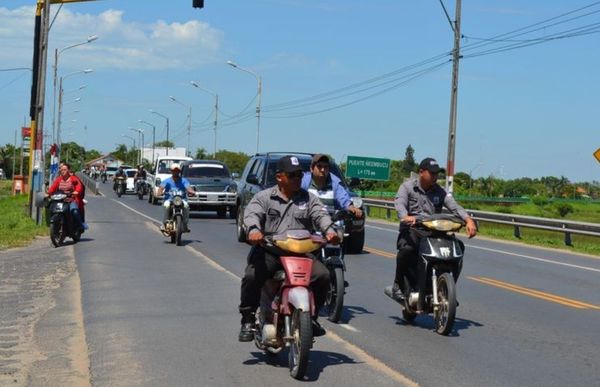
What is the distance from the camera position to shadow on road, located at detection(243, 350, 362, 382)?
7320 mm

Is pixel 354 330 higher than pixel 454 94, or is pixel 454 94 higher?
pixel 454 94

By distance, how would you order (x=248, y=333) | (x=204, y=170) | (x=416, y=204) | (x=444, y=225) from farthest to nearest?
1. (x=204, y=170)
2. (x=416, y=204)
3. (x=444, y=225)
4. (x=248, y=333)

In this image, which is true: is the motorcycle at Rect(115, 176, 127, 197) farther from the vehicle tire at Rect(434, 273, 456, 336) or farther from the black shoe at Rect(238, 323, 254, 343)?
the black shoe at Rect(238, 323, 254, 343)

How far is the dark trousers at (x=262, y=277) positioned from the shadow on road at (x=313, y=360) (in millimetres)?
494

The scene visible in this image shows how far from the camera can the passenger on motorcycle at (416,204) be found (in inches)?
361

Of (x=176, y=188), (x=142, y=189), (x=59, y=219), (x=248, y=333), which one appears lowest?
(x=248, y=333)

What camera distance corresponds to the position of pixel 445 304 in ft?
28.9

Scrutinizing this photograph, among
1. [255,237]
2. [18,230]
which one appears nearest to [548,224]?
[18,230]

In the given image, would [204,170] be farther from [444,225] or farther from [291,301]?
[291,301]

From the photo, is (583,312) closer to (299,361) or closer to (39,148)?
(299,361)

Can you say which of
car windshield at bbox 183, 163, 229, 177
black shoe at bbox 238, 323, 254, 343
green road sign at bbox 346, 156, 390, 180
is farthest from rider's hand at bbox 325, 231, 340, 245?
green road sign at bbox 346, 156, 390, 180

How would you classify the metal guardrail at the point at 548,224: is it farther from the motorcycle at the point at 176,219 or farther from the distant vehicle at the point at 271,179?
the motorcycle at the point at 176,219

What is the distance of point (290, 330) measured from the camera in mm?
6832

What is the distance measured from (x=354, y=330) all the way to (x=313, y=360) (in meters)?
1.61
